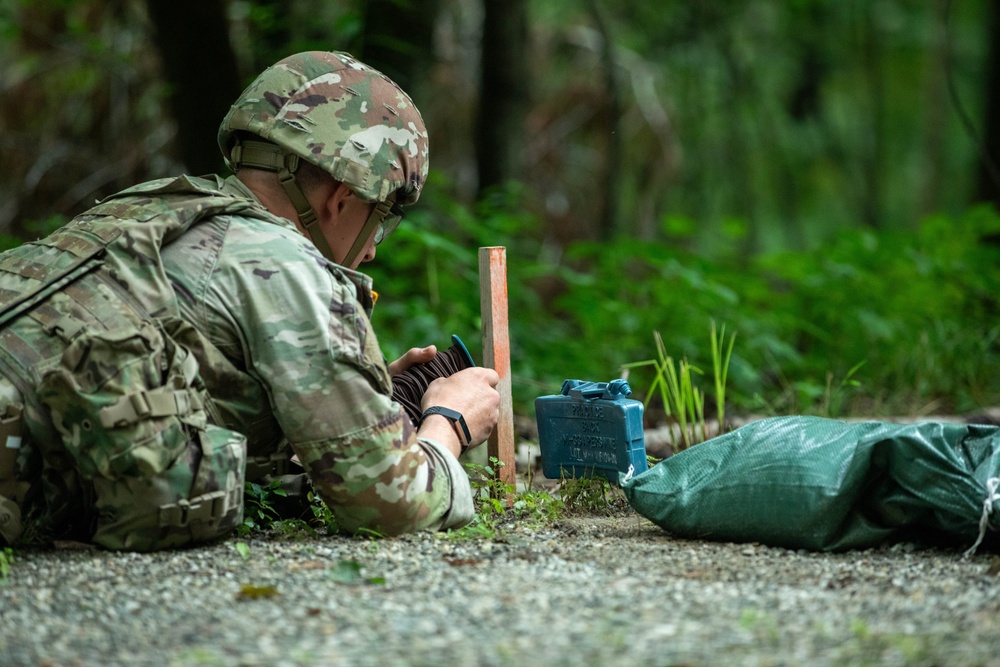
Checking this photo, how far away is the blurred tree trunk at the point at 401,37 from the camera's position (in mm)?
6223

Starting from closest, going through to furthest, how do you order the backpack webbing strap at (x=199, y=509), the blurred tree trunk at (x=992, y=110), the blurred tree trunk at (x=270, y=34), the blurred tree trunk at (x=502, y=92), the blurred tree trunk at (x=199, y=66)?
the backpack webbing strap at (x=199, y=509), the blurred tree trunk at (x=199, y=66), the blurred tree trunk at (x=270, y=34), the blurred tree trunk at (x=502, y=92), the blurred tree trunk at (x=992, y=110)

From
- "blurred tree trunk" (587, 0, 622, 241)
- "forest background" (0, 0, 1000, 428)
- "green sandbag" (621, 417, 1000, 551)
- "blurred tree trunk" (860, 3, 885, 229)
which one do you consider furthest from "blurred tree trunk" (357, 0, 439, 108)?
"blurred tree trunk" (860, 3, 885, 229)

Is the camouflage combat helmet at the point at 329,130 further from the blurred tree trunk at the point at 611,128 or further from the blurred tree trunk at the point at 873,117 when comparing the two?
the blurred tree trunk at the point at 873,117

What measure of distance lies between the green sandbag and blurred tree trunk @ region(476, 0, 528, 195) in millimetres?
4957

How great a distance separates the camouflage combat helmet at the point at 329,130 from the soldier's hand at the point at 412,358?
1.15 feet

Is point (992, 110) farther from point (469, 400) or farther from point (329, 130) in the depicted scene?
point (329, 130)

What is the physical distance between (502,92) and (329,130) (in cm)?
489

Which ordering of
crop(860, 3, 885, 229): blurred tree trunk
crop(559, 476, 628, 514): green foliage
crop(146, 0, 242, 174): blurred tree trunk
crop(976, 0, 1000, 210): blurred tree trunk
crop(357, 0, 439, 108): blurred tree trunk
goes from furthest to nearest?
1. crop(860, 3, 885, 229): blurred tree trunk
2. crop(976, 0, 1000, 210): blurred tree trunk
3. crop(357, 0, 439, 108): blurred tree trunk
4. crop(146, 0, 242, 174): blurred tree trunk
5. crop(559, 476, 628, 514): green foliage

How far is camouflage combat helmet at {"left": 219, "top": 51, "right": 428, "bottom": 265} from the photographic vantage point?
2861 mm

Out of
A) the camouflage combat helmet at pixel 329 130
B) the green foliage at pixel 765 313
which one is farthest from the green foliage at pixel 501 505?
the green foliage at pixel 765 313

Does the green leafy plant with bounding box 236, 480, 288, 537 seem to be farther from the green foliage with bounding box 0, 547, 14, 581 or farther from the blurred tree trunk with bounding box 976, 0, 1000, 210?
the blurred tree trunk with bounding box 976, 0, 1000, 210

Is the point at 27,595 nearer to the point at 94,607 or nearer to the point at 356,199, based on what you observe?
the point at 94,607

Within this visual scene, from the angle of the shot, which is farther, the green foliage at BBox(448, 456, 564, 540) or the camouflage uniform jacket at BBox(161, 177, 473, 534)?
the green foliage at BBox(448, 456, 564, 540)

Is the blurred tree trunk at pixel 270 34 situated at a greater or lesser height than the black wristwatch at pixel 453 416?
greater
